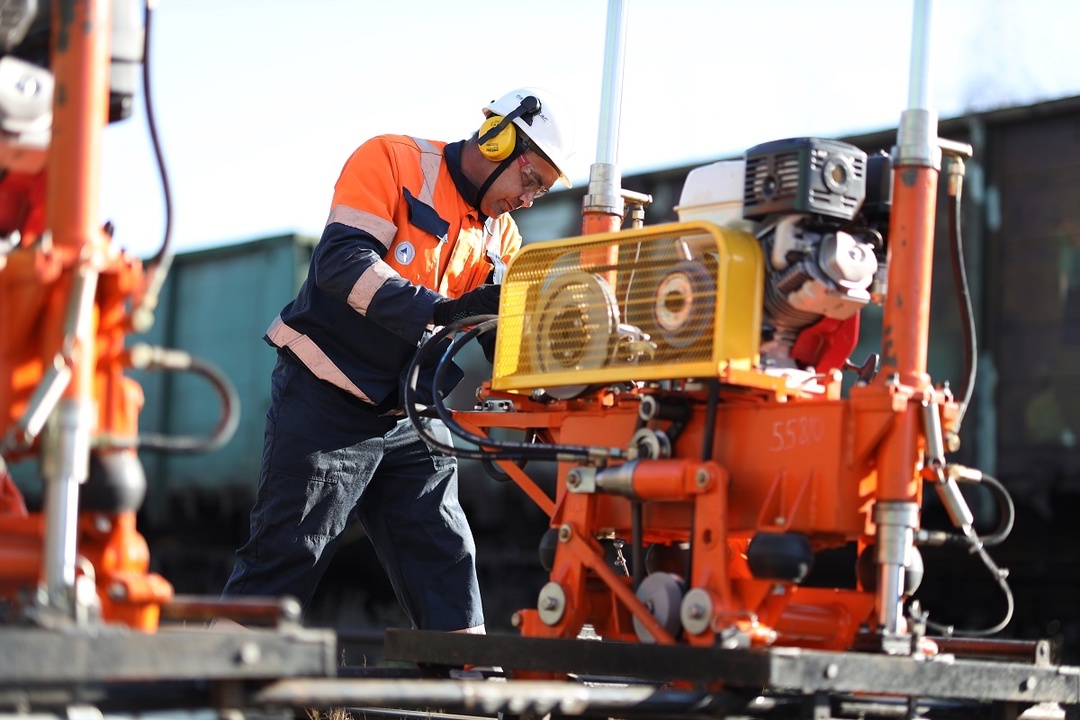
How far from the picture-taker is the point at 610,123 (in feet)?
13.9

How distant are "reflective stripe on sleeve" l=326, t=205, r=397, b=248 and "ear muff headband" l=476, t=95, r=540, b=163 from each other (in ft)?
1.58

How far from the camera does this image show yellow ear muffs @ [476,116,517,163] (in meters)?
4.61

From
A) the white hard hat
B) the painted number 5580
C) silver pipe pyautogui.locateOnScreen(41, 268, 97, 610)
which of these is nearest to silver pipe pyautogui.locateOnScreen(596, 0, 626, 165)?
the white hard hat

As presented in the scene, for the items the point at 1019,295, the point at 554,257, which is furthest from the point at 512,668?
the point at 1019,295

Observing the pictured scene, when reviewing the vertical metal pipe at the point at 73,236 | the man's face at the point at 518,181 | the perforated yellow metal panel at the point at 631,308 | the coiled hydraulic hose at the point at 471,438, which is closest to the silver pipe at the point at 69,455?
the vertical metal pipe at the point at 73,236

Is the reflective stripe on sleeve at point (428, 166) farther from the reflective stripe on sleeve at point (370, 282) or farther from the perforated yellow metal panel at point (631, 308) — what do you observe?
the perforated yellow metal panel at point (631, 308)

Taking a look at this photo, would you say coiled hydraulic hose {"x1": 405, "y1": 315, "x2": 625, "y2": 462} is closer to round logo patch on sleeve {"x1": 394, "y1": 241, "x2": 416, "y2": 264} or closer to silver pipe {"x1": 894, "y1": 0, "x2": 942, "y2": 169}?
round logo patch on sleeve {"x1": 394, "y1": 241, "x2": 416, "y2": 264}

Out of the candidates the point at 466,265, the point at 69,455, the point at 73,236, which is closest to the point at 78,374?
the point at 69,455

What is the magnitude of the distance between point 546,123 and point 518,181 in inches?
8.4

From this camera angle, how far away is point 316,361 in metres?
4.50

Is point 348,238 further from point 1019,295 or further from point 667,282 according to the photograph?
point 1019,295

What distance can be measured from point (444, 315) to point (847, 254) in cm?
124

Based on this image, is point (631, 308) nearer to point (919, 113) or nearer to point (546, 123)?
point (919, 113)

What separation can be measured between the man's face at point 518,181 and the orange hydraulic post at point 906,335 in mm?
1489
